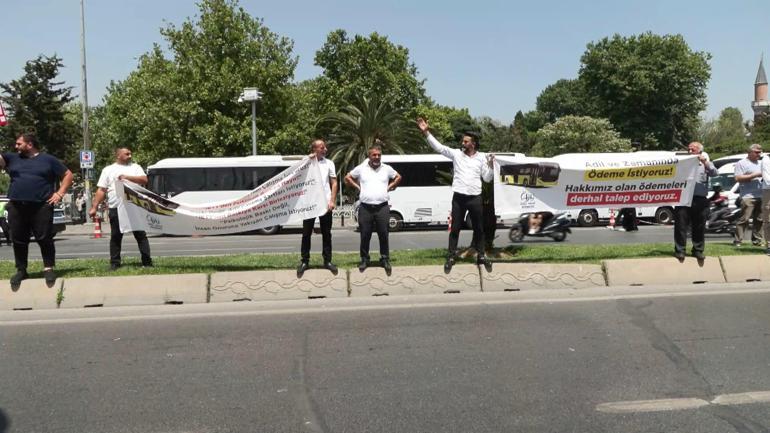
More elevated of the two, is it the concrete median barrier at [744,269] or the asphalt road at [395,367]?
the concrete median barrier at [744,269]

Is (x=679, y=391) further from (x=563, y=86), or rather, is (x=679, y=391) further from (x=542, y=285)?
(x=563, y=86)

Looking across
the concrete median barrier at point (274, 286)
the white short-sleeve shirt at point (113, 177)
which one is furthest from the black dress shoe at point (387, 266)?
the white short-sleeve shirt at point (113, 177)

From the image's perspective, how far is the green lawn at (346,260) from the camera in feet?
27.6

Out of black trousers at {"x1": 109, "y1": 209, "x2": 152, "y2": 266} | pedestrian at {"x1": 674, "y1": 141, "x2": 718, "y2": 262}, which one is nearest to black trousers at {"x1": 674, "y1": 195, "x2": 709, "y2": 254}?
pedestrian at {"x1": 674, "y1": 141, "x2": 718, "y2": 262}

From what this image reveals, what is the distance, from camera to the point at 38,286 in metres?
7.49

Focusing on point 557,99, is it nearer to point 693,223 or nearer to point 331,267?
point 693,223

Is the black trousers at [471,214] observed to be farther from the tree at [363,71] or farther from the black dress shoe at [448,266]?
the tree at [363,71]

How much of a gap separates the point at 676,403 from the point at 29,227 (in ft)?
24.2

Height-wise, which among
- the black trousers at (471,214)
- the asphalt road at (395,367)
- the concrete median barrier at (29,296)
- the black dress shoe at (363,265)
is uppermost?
the black trousers at (471,214)

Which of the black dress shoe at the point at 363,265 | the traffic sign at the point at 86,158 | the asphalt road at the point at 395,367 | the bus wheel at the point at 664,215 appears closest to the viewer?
the asphalt road at the point at 395,367

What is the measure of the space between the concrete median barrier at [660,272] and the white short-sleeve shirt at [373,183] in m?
3.25

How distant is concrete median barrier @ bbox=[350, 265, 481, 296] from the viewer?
7914 millimetres

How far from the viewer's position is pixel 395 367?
5047 mm

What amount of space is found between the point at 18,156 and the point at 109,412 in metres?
4.66
